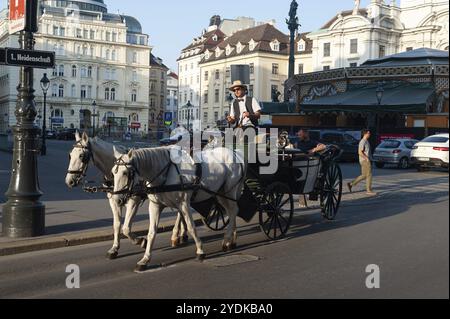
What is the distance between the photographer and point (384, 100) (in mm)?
36062

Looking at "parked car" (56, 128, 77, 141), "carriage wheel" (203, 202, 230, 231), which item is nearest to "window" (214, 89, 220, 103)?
"parked car" (56, 128, 77, 141)

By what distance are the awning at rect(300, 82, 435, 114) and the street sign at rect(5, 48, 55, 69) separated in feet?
89.7

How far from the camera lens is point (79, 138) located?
26.3 feet

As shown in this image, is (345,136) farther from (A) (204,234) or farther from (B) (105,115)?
(B) (105,115)

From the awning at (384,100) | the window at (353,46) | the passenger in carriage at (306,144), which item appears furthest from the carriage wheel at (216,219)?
the window at (353,46)

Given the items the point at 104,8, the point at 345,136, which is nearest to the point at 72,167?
the point at 345,136

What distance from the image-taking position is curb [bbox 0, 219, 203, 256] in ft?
28.3

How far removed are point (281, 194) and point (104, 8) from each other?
110609 millimetres

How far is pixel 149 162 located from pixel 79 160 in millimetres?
1031

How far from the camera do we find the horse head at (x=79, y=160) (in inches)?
312

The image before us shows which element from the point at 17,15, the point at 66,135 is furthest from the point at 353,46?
the point at 17,15

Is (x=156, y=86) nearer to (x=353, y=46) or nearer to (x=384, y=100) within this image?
(x=353, y=46)

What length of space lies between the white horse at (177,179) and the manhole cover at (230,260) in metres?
0.19

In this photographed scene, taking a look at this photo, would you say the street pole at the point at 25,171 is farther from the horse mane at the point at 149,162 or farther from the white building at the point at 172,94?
the white building at the point at 172,94
